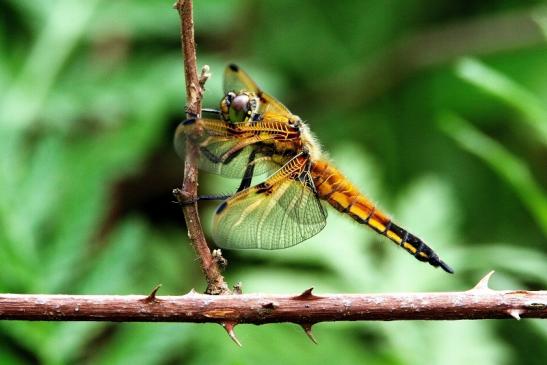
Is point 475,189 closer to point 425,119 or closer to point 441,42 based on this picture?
point 425,119

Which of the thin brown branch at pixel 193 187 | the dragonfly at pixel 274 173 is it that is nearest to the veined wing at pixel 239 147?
the dragonfly at pixel 274 173

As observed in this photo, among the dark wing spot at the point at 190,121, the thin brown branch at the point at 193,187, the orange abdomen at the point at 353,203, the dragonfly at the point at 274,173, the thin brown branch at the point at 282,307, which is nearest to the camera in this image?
the thin brown branch at the point at 282,307

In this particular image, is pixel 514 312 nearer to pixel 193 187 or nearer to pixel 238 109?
pixel 193 187

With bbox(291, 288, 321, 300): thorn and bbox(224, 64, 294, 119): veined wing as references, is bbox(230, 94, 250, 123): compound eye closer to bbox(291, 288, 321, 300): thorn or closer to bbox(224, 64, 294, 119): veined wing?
bbox(224, 64, 294, 119): veined wing

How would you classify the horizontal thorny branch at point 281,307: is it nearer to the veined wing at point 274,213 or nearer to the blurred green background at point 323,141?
the veined wing at point 274,213

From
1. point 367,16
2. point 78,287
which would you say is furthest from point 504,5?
point 78,287

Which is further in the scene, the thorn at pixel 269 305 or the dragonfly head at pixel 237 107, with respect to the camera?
the dragonfly head at pixel 237 107

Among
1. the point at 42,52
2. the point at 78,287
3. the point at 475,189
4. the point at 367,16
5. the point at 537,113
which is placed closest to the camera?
the point at 537,113

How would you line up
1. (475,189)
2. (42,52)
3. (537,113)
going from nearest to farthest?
(537,113), (42,52), (475,189)
